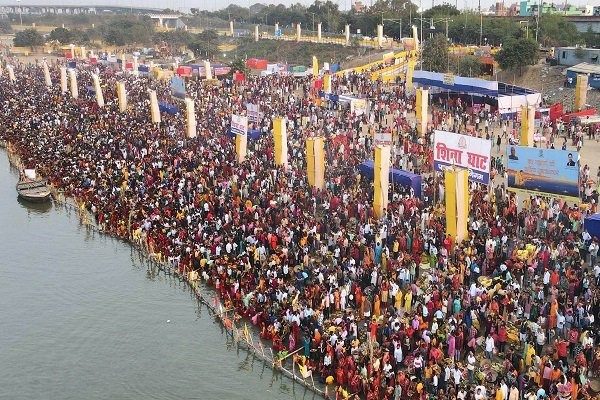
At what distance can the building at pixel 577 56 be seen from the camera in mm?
38906

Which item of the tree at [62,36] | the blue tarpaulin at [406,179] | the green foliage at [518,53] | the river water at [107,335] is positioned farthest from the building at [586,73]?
the tree at [62,36]

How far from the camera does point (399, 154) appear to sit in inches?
945

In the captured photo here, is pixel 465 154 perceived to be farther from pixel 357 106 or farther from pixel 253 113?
pixel 357 106

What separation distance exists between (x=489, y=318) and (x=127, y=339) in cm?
840

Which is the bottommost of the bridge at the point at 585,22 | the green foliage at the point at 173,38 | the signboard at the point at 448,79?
the signboard at the point at 448,79

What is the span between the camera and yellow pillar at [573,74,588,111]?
32.6 metres

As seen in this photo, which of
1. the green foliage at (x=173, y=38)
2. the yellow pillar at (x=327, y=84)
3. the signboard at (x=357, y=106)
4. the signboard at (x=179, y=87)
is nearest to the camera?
the signboard at (x=357, y=106)

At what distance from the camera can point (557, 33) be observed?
171 feet

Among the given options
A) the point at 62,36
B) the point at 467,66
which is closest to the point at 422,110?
the point at 467,66

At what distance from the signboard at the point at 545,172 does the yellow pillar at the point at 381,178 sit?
3.52 m

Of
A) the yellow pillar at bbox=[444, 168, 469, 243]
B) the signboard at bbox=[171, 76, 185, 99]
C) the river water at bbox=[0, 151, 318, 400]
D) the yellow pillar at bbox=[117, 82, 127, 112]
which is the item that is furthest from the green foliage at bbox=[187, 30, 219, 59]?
the yellow pillar at bbox=[444, 168, 469, 243]

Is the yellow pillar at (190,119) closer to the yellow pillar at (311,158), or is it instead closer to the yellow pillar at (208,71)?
the yellow pillar at (311,158)

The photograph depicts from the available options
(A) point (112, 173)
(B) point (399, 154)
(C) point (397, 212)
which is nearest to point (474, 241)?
(C) point (397, 212)

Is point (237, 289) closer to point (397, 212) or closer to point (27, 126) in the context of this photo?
point (397, 212)
